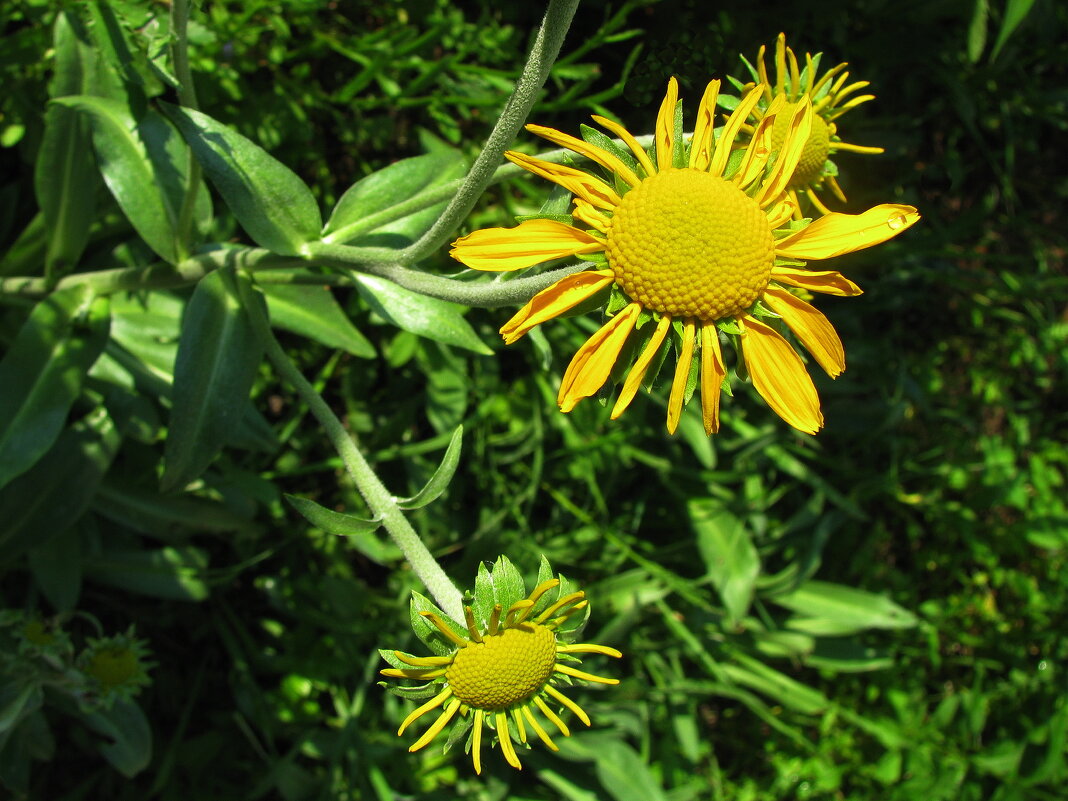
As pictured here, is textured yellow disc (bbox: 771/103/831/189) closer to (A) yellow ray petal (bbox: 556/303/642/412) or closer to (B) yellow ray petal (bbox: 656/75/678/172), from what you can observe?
(B) yellow ray petal (bbox: 656/75/678/172)

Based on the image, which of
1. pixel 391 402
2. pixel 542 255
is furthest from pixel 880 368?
pixel 542 255

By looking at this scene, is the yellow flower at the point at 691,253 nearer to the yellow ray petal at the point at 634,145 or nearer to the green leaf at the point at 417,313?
the yellow ray petal at the point at 634,145

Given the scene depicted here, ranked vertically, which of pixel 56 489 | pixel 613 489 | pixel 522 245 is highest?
pixel 522 245

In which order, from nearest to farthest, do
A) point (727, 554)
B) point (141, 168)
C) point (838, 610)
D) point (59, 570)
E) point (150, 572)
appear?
point (141, 168) < point (59, 570) < point (150, 572) < point (727, 554) < point (838, 610)

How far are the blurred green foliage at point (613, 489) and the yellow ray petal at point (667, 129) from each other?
616 millimetres

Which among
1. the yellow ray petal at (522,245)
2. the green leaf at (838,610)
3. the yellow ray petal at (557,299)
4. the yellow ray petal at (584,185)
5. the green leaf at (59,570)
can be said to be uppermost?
the yellow ray petal at (584,185)

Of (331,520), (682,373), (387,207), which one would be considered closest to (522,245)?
(682,373)

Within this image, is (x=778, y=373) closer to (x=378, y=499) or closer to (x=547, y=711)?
(x=547, y=711)

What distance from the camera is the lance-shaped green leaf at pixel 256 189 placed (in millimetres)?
1823

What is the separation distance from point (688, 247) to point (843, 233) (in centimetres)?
27

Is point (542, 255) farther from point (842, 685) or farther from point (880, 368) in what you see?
point (842, 685)

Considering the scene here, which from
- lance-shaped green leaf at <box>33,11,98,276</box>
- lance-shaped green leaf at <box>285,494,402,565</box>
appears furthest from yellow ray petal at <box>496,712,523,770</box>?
lance-shaped green leaf at <box>33,11,98,276</box>

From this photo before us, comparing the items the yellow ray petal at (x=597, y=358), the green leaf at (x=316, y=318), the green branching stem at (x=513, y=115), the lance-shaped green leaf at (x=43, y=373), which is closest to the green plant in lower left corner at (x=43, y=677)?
the lance-shaped green leaf at (x=43, y=373)

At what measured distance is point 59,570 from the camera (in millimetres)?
2498
